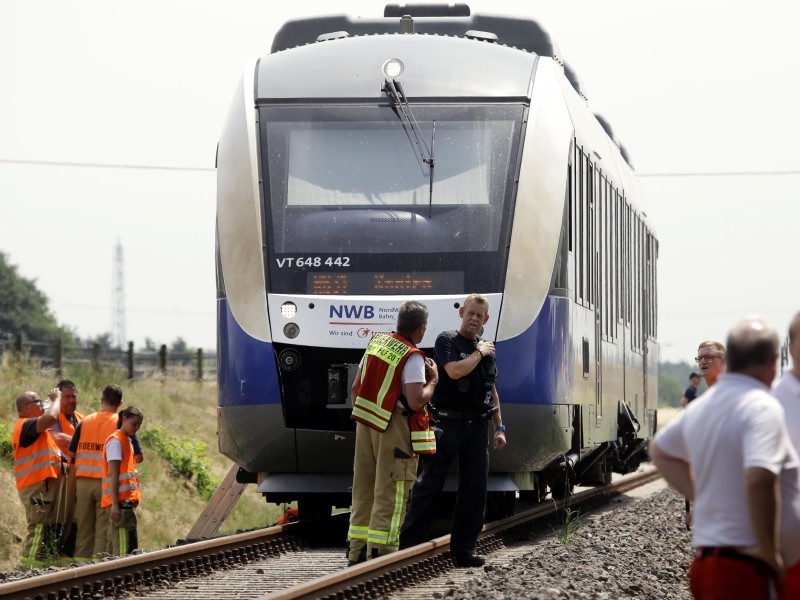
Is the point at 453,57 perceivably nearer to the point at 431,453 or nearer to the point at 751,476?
the point at 431,453

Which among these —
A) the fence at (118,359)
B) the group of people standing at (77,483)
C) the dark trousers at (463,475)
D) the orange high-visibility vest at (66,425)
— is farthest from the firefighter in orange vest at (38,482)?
the fence at (118,359)

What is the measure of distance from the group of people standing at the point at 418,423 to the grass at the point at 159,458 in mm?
5600

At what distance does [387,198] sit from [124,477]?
9.92ft

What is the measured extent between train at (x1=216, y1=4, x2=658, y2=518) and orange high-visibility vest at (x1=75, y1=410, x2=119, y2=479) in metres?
1.25

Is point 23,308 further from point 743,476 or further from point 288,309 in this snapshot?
point 743,476

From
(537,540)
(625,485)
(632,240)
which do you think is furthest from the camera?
(625,485)

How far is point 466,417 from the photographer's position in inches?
385

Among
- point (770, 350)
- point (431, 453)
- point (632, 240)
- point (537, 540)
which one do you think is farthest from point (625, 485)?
point (770, 350)

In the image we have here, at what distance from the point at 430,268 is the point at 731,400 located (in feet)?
21.7

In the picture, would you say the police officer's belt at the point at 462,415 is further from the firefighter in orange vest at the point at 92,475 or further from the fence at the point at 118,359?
the fence at the point at 118,359

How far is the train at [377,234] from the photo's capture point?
11.1 metres

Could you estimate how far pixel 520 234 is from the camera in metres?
11.2

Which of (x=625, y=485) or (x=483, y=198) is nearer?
(x=483, y=198)

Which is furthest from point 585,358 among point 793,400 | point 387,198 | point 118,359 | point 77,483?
point 118,359
